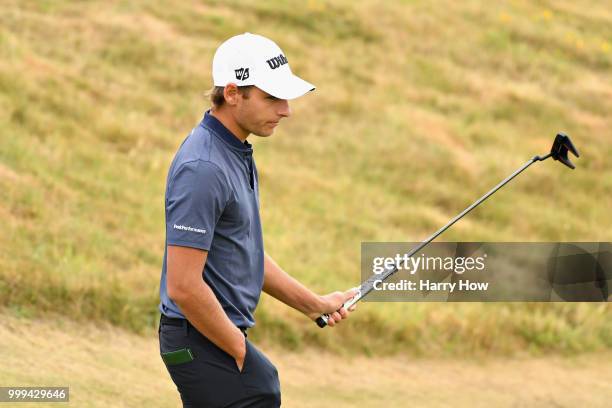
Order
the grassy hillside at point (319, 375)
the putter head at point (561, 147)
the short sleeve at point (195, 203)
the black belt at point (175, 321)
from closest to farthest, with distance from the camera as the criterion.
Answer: the short sleeve at point (195, 203), the black belt at point (175, 321), the putter head at point (561, 147), the grassy hillside at point (319, 375)

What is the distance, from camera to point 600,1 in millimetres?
27297

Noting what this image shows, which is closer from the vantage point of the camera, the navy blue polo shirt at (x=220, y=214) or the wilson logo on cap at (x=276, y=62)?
the navy blue polo shirt at (x=220, y=214)

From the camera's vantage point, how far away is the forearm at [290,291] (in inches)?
177

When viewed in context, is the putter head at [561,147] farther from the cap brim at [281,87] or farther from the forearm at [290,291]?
the cap brim at [281,87]

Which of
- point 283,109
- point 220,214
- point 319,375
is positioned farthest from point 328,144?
point 220,214

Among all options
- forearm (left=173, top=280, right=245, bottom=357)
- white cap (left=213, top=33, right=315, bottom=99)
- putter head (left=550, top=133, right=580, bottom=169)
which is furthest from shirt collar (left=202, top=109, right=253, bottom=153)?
→ putter head (left=550, top=133, right=580, bottom=169)

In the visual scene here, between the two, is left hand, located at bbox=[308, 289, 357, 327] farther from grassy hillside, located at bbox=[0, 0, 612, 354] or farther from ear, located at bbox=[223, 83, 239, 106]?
grassy hillside, located at bbox=[0, 0, 612, 354]

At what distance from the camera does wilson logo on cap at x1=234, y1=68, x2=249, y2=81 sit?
392 centimetres

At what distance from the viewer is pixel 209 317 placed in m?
3.74

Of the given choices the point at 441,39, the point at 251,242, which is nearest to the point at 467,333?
the point at 251,242

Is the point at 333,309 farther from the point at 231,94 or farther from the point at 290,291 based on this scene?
the point at 231,94

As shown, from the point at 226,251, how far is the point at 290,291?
29.3 inches

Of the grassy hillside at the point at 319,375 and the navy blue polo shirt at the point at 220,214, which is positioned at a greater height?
the navy blue polo shirt at the point at 220,214

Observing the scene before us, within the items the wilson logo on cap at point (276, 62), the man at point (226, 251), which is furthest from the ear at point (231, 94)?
the wilson logo on cap at point (276, 62)
